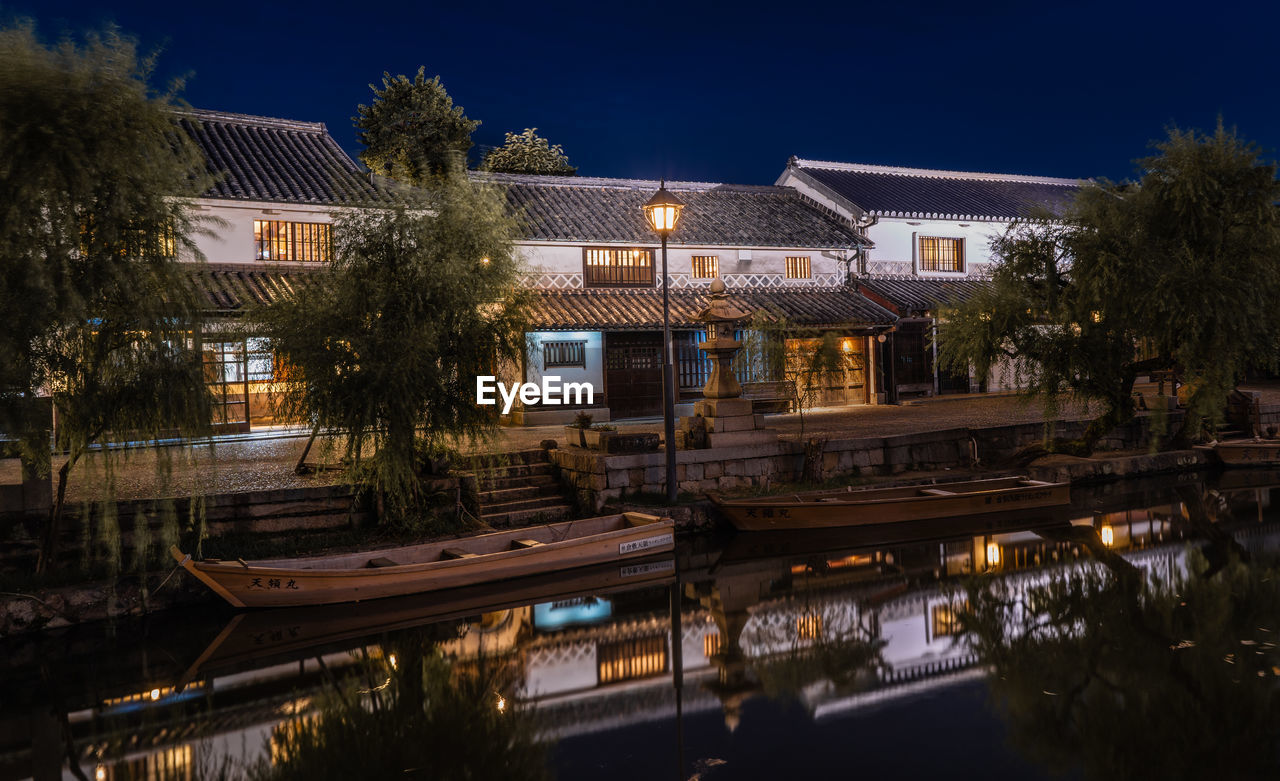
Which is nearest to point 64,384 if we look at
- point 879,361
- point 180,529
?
point 180,529

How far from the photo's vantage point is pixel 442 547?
12.7 metres

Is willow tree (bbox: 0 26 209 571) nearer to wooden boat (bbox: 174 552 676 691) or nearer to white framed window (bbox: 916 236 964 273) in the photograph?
wooden boat (bbox: 174 552 676 691)

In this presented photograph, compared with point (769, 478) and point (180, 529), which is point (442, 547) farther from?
point (769, 478)

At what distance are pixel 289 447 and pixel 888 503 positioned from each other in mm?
12779

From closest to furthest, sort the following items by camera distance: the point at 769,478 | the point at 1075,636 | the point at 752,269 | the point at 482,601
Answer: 1. the point at 1075,636
2. the point at 482,601
3. the point at 769,478
4. the point at 752,269

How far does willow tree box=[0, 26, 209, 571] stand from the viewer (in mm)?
9250

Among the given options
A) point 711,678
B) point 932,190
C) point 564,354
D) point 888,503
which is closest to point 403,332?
point 711,678

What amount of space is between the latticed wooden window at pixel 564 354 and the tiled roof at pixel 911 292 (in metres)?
10.5

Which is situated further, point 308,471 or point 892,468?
point 892,468

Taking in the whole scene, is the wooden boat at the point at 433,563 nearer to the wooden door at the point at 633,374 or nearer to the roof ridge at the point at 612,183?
the wooden door at the point at 633,374

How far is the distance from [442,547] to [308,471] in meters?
3.98

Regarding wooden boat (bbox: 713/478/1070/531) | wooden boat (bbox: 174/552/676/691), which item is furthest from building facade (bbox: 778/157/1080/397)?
wooden boat (bbox: 174/552/676/691)

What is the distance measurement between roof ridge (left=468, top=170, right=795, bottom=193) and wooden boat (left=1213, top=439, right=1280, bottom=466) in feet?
55.0

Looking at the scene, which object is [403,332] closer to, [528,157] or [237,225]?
[237,225]
